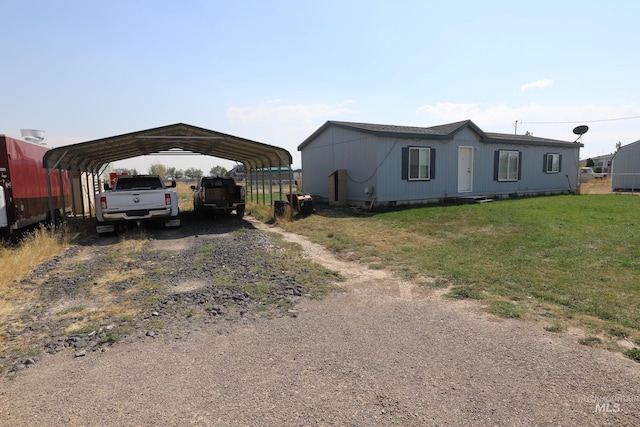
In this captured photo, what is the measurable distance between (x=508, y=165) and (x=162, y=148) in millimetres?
16334

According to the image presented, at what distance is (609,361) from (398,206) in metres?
11.4

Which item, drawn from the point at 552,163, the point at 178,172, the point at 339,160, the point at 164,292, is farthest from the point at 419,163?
the point at 178,172

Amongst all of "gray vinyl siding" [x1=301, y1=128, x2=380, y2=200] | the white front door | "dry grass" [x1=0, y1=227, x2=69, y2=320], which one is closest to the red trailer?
"dry grass" [x1=0, y1=227, x2=69, y2=320]

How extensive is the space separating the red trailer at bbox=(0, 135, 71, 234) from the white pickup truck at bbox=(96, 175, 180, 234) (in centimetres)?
161

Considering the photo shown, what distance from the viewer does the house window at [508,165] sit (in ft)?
57.4

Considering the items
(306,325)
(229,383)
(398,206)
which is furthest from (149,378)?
(398,206)

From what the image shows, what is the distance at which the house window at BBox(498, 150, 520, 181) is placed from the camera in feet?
57.4

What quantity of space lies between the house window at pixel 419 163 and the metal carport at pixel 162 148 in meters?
5.05

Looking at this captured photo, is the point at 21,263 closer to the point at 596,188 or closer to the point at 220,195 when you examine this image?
the point at 220,195

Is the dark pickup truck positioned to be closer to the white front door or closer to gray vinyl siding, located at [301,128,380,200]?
gray vinyl siding, located at [301,128,380,200]

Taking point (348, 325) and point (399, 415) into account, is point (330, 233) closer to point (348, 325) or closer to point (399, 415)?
point (348, 325)

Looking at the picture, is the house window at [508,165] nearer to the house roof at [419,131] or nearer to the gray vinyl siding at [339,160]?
the house roof at [419,131]

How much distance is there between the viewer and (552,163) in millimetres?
19719

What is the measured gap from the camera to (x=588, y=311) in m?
4.18
